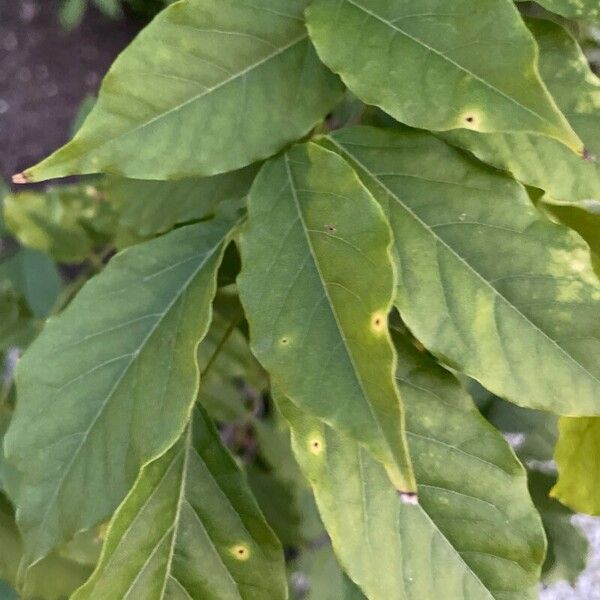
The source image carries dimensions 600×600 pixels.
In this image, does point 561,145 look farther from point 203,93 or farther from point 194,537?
point 194,537

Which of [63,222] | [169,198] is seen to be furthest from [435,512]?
[63,222]

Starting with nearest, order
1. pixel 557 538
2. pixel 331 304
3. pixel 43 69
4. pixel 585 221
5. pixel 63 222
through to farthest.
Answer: pixel 331 304
pixel 585 221
pixel 557 538
pixel 63 222
pixel 43 69

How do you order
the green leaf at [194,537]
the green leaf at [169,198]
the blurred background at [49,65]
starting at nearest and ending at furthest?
the green leaf at [194,537], the green leaf at [169,198], the blurred background at [49,65]

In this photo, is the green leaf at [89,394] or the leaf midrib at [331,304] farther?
the green leaf at [89,394]

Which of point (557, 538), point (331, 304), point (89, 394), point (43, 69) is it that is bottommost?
point (43, 69)

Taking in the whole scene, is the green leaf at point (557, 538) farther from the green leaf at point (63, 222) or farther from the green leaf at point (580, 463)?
the green leaf at point (63, 222)

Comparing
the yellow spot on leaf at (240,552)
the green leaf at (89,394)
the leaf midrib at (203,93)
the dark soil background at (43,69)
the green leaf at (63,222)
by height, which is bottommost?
the dark soil background at (43,69)

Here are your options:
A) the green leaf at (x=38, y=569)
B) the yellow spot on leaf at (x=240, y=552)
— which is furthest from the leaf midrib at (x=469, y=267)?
the green leaf at (x=38, y=569)
